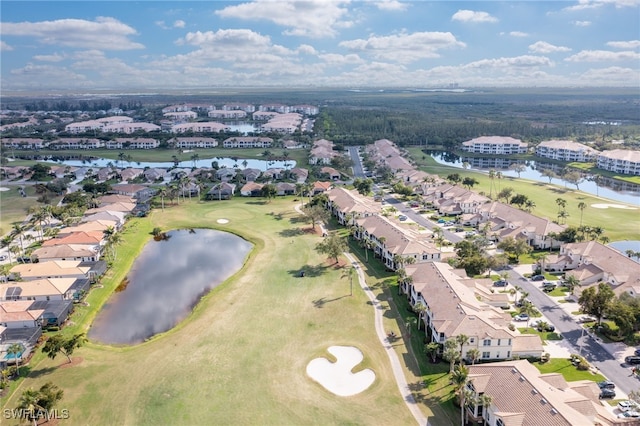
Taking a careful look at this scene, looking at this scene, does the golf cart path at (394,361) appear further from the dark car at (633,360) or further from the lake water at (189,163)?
the lake water at (189,163)

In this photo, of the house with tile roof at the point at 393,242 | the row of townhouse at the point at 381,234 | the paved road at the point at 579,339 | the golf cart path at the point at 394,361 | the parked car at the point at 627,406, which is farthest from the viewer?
the row of townhouse at the point at 381,234

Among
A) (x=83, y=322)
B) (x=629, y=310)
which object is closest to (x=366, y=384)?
(x=629, y=310)

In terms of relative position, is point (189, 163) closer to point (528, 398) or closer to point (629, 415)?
point (528, 398)

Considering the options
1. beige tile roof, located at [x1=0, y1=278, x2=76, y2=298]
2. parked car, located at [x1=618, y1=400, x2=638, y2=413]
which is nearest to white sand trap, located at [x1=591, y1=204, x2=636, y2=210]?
parked car, located at [x1=618, y1=400, x2=638, y2=413]

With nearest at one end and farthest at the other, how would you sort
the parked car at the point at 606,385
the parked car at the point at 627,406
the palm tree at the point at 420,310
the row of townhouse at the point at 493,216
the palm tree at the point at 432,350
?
the parked car at the point at 627,406, the parked car at the point at 606,385, the palm tree at the point at 432,350, the palm tree at the point at 420,310, the row of townhouse at the point at 493,216

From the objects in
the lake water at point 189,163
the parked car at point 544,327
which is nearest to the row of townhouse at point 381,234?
the parked car at point 544,327
